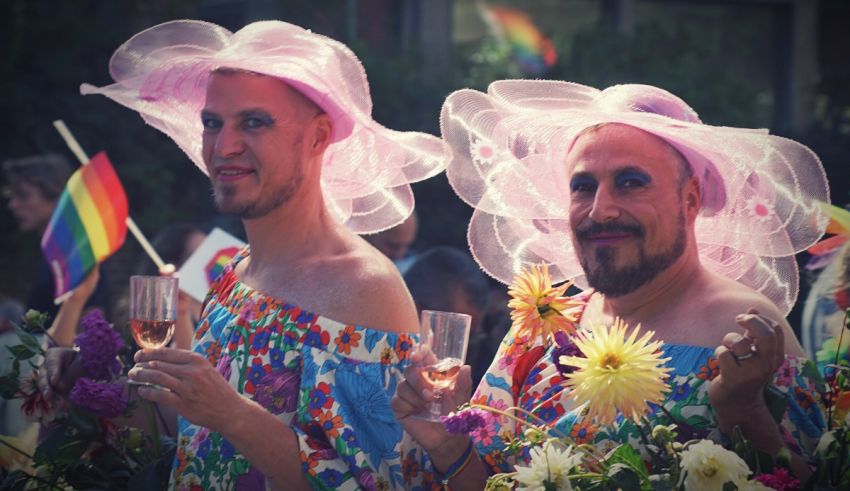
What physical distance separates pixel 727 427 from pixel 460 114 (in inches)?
50.5

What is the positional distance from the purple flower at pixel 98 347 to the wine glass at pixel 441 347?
1.04 meters

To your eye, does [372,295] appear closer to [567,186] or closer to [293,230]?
[293,230]

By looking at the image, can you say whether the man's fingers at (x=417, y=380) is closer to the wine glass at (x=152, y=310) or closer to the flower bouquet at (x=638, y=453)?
the flower bouquet at (x=638, y=453)

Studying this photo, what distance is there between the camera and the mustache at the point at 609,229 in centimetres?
291

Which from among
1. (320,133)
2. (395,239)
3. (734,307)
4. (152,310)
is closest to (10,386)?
(152,310)

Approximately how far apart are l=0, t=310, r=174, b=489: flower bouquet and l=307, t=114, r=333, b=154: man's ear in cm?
75

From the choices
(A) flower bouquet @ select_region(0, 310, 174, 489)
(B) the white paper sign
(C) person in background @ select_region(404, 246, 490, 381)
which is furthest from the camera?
(C) person in background @ select_region(404, 246, 490, 381)

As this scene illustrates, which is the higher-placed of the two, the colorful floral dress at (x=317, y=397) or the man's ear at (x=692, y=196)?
the man's ear at (x=692, y=196)

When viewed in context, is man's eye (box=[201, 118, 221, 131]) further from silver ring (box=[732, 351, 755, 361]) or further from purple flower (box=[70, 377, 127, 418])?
silver ring (box=[732, 351, 755, 361])

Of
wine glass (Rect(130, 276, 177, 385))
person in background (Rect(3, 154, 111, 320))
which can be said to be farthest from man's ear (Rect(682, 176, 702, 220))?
person in background (Rect(3, 154, 111, 320))

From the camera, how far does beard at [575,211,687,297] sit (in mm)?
2914

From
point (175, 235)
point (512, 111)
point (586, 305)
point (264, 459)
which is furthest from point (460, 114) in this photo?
point (175, 235)

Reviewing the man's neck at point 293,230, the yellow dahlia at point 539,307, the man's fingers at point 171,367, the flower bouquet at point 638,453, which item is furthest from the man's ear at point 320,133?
the flower bouquet at point 638,453

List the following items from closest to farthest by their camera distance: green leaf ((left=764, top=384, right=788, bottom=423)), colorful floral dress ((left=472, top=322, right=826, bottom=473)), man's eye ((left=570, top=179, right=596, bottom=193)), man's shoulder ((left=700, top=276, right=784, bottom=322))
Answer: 1. green leaf ((left=764, top=384, right=788, bottom=423))
2. colorful floral dress ((left=472, top=322, right=826, bottom=473))
3. man's shoulder ((left=700, top=276, right=784, bottom=322))
4. man's eye ((left=570, top=179, right=596, bottom=193))
